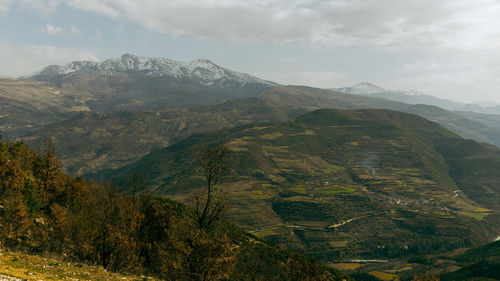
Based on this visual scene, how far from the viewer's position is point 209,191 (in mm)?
50969

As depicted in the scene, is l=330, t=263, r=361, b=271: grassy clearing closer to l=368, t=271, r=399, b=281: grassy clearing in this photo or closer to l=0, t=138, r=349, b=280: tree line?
l=368, t=271, r=399, b=281: grassy clearing

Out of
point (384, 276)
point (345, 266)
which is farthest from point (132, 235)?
point (345, 266)

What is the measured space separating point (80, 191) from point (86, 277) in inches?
2064

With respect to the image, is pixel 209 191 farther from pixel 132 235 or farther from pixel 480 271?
pixel 480 271

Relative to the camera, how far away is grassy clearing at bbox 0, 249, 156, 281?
1117 inches

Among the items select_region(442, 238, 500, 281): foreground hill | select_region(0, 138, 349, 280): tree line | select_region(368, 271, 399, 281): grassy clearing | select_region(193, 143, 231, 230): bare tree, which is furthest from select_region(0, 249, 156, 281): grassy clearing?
select_region(442, 238, 500, 281): foreground hill

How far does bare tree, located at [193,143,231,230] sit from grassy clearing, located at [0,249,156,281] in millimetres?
17946

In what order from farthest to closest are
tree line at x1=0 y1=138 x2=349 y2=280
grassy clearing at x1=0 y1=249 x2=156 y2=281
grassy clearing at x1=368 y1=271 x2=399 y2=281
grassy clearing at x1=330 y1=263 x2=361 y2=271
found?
grassy clearing at x1=330 y1=263 x2=361 y2=271 < grassy clearing at x1=368 y1=271 x2=399 y2=281 < tree line at x1=0 y1=138 x2=349 y2=280 < grassy clearing at x1=0 y1=249 x2=156 y2=281

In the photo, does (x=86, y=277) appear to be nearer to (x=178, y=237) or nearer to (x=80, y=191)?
(x=178, y=237)

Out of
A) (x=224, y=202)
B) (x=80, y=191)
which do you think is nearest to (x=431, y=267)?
(x=224, y=202)

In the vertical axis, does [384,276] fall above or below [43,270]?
below

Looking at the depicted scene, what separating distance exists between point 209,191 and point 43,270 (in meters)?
25.7

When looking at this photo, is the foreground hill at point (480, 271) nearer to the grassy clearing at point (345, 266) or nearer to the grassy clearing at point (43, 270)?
the grassy clearing at point (345, 266)

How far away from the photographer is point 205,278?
121 feet
